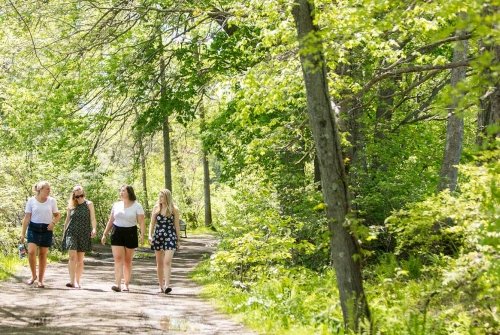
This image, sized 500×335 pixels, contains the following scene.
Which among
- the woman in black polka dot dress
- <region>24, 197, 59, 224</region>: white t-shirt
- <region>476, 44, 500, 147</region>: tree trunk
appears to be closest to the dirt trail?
the woman in black polka dot dress

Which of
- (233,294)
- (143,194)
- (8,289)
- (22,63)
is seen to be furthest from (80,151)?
(143,194)

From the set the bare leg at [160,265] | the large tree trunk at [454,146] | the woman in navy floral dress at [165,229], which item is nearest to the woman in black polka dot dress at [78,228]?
the woman in navy floral dress at [165,229]

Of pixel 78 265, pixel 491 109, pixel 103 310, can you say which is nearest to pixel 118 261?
pixel 78 265

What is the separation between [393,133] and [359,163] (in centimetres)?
264

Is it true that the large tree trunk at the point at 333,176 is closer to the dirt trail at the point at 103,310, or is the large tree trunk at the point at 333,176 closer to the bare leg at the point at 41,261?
the dirt trail at the point at 103,310

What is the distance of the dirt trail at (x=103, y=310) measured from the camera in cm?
766

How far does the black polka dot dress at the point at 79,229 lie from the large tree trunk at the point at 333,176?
6.25 m

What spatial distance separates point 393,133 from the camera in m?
16.6

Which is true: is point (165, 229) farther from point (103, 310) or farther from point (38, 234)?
point (103, 310)

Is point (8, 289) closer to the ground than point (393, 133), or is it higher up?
closer to the ground

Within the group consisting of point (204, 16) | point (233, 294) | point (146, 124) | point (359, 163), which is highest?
point (204, 16)

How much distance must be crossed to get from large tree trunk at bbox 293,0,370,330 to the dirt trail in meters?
1.76

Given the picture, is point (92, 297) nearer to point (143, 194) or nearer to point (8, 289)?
point (8, 289)

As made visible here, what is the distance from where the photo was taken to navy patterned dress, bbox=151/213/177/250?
11352 millimetres
